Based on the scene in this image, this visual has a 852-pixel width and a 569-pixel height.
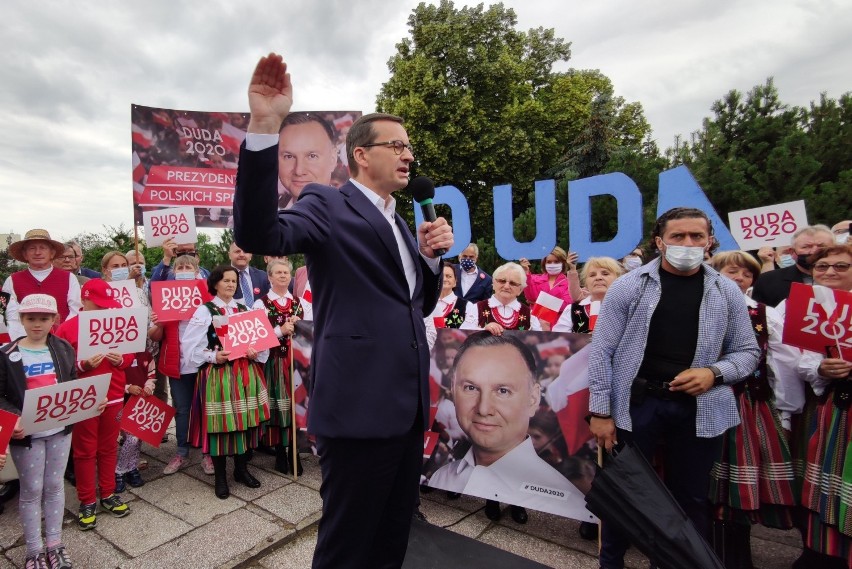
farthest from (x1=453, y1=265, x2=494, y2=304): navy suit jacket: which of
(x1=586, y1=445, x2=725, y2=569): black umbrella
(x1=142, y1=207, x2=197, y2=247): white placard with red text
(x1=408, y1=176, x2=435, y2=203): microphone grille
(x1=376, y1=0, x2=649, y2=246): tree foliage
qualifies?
(x1=376, y1=0, x2=649, y2=246): tree foliage

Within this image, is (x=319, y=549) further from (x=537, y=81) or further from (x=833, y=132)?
(x=537, y=81)

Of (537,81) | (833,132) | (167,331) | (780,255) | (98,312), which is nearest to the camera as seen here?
(98,312)

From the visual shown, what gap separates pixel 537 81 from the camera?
72.9ft

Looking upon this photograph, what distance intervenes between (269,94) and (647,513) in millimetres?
2224

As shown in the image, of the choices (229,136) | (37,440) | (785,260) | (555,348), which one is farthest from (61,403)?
(785,260)

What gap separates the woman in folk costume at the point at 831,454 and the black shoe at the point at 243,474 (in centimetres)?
379

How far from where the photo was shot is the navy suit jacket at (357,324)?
1531 millimetres

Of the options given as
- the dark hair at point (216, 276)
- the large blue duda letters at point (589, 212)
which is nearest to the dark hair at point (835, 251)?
the large blue duda letters at point (589, 212)

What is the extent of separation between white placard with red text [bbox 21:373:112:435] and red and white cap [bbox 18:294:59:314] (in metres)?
0.46

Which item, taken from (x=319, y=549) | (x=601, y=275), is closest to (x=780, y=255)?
(x=601, y=275)

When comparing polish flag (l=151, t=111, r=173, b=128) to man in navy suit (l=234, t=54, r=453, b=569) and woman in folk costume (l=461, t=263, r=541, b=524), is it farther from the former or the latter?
man in navy suit (l=234, t=54, r=453, b=569)

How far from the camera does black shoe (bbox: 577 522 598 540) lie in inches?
127

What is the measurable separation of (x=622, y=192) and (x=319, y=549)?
5.35m

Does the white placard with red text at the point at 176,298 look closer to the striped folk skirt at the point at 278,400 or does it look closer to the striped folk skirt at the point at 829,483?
the striped folk skirt at the point at 278,400
